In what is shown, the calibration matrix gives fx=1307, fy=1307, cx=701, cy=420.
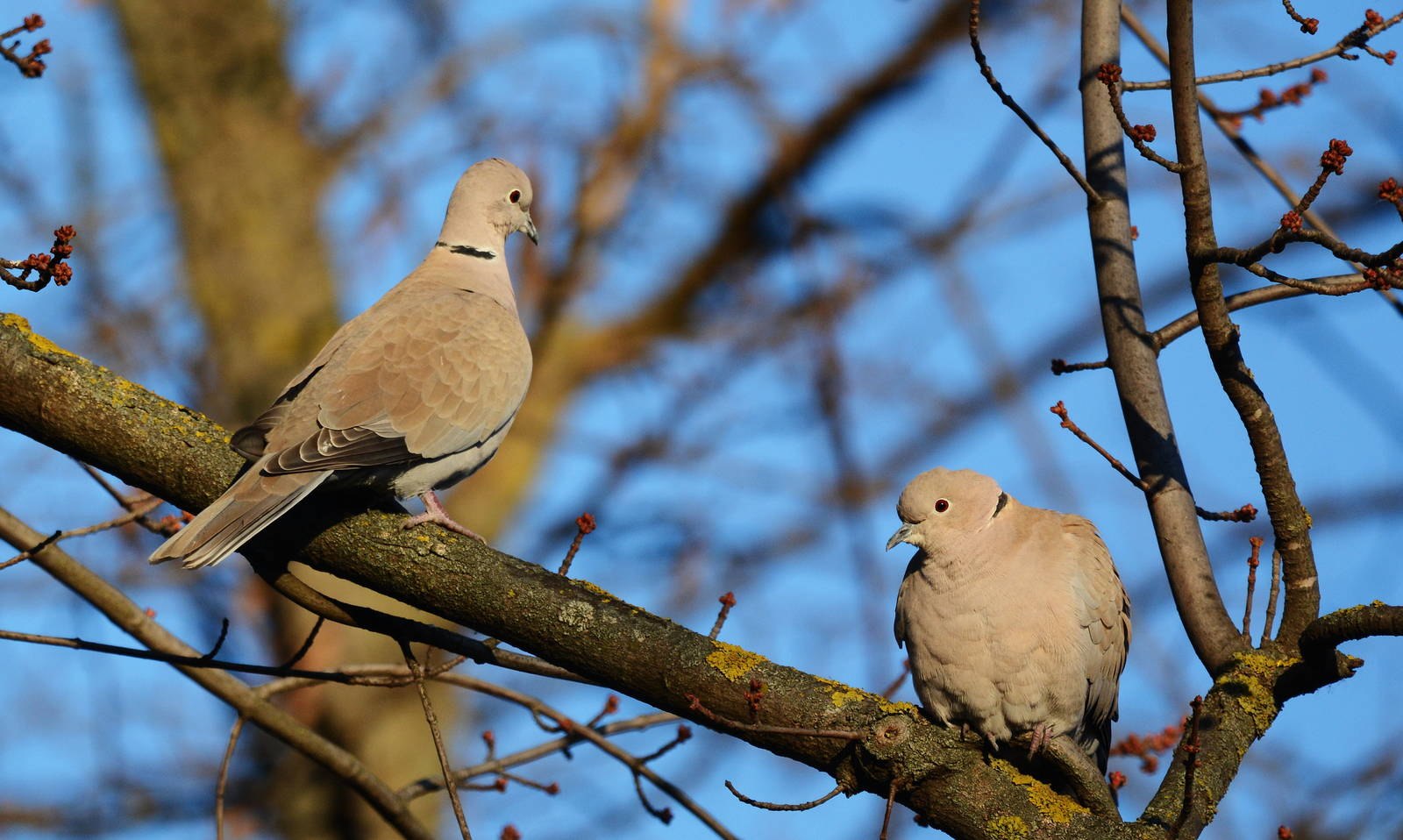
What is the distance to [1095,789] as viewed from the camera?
3055 mm

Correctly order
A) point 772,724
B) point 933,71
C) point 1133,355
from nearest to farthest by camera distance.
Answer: point 772,724 < point 1133,355 < point 933,71

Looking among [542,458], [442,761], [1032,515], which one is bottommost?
[442,761]

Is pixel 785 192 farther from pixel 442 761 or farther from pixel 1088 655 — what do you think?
pixel 442 761

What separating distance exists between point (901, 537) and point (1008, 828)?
2.99 ft

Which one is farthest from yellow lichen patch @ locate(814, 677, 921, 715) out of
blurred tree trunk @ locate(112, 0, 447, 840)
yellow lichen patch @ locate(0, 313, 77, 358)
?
blurred tree trunk @ locate(112, 0, 447, 840)

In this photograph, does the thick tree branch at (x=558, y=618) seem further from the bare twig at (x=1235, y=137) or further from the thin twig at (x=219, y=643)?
the bare twig at (x=1235, y=137)

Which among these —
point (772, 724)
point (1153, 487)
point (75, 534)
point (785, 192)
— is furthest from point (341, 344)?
point (785, 192)

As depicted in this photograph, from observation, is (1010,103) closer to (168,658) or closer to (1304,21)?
(1304,21)

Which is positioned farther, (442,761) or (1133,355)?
(1133,355)

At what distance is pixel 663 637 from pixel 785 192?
14.2 ft

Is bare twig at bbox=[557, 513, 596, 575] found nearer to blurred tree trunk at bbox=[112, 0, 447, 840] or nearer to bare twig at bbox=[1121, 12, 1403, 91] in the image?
bare twig at bbox=[1121, 12, 1403, 91]

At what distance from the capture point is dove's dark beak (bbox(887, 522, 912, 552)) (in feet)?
11.6

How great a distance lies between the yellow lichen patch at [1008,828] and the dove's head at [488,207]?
110 inches

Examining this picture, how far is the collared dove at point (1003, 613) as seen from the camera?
3.31 meters
